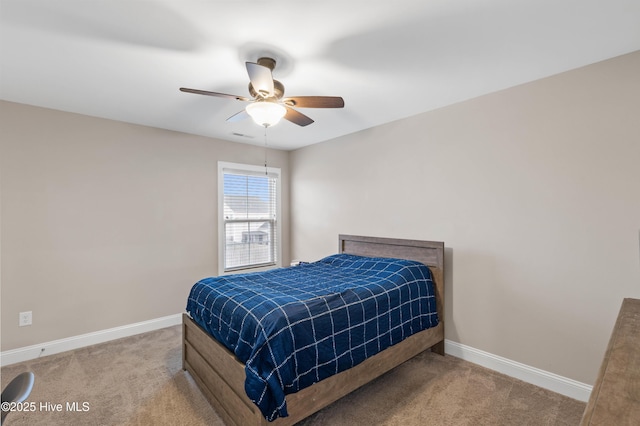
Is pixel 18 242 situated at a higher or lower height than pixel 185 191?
lower

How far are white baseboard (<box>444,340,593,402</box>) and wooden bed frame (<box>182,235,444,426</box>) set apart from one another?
169 millimetres

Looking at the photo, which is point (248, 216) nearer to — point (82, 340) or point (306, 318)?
point (82, 340)

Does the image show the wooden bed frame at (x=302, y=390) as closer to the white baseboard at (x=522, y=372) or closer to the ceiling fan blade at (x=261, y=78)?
the white baseboard at (x=522, y=372)

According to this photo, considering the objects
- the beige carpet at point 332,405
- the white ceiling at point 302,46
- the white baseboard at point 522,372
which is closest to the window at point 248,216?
the white ceiling at point 302,46

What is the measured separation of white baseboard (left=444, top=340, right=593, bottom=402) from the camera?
2.15 metres

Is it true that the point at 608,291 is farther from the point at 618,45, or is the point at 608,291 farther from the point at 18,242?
the point at 18,242

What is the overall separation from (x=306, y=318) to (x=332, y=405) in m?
0.82

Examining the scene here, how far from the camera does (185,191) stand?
3756 mm

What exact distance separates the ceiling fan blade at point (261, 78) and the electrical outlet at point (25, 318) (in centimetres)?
304

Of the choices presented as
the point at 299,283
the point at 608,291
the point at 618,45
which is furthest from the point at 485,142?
the point at 299,283

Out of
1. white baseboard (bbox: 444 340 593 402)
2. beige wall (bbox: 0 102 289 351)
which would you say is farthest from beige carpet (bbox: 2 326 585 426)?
beige wall (bbox: 0 102 289 351)

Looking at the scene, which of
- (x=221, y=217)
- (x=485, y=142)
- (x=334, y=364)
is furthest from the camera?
(x=221, y=217)

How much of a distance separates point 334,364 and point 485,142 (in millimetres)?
2236

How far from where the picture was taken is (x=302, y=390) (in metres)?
1.70
